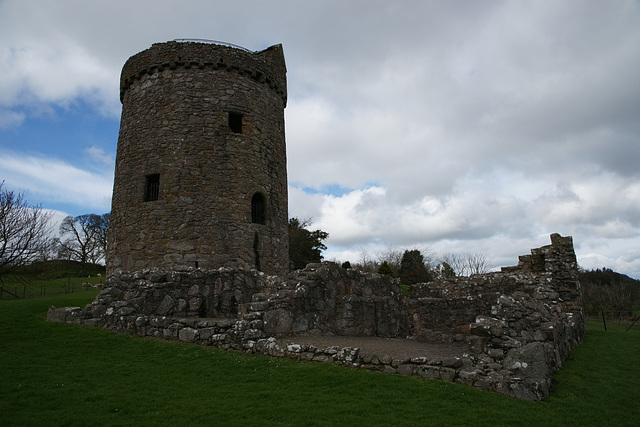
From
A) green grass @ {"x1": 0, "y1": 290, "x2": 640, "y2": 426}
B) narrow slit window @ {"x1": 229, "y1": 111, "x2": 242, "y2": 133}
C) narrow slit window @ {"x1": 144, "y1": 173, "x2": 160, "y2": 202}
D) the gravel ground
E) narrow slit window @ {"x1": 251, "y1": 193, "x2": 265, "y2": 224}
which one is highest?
narrow slit window @ {"x1": 229, "y1": 111, "x2": 242, "y2": 133}

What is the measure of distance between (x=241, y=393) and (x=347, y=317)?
5.05 metres

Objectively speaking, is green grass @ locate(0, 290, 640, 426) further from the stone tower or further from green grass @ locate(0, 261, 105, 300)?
green grass @ locate(0, 261, 105, 300)

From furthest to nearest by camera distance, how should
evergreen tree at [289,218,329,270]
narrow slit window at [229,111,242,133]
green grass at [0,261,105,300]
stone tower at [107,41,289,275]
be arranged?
1. evergreen tree at [289,218,329,270]
2. green grass at [0,261,105,300]
3. narrow slit window at [229,111,242,133]
4. stone tower at [107,41,289,275]

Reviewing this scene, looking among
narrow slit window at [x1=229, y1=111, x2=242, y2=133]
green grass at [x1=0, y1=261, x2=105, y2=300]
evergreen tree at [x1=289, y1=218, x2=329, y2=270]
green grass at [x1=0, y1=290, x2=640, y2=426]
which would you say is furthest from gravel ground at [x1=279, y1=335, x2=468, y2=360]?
evergreen tree at [x1=289, y1=218, x2=329, y2=270]

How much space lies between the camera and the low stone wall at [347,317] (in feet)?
23.0

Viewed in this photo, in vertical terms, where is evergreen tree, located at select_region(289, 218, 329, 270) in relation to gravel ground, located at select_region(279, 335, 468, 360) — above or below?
above

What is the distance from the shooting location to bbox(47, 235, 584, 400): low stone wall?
7.00m

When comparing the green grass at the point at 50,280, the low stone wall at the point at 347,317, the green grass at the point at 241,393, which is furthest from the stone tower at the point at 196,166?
the green grass at the point at 50,280

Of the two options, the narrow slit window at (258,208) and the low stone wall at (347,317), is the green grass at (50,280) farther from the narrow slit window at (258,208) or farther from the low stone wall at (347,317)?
the narrow slit window at (258,208)

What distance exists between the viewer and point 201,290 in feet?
36.0

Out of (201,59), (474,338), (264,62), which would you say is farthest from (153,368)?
(264,62)

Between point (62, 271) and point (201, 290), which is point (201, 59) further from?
point (62, 271)

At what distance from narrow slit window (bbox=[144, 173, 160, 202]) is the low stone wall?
4242mm

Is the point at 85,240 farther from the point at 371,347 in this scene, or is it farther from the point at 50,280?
the point at 371,347
